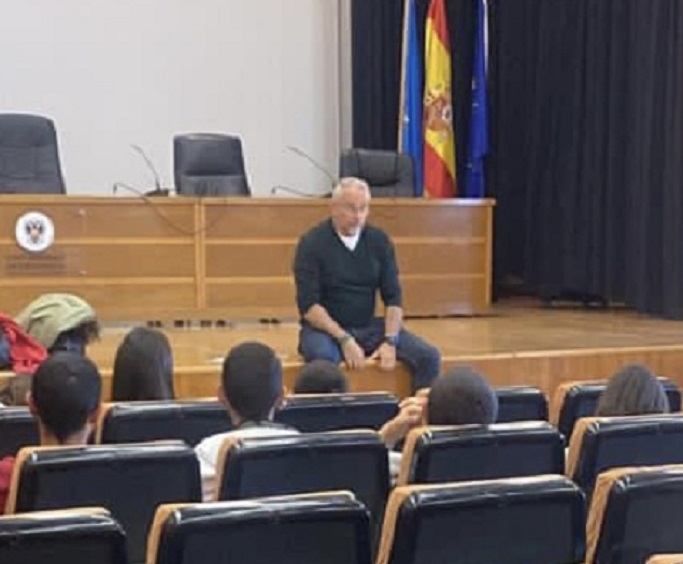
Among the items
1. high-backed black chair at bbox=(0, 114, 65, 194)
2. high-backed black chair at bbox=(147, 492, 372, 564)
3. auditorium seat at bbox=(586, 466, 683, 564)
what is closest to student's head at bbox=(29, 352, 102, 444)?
high-backed black chair at bbox=(147, 492, 372, 564)

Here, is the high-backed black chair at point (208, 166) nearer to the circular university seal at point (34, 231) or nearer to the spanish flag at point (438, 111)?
the circular university seal at point (34, 231)

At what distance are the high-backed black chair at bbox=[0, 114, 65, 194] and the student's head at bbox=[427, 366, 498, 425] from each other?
185 inches

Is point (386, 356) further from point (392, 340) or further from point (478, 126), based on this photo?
point (478, 126)

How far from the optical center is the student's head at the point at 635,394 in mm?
3473

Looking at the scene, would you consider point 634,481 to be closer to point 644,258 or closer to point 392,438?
point 392,438

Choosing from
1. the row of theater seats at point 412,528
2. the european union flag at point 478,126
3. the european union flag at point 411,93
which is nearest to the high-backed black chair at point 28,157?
the european union flag at point 411,93

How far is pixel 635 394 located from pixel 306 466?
1.04 meters

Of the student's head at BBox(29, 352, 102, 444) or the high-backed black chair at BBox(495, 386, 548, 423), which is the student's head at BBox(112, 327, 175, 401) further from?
the high-backed black chair at BBox(495, 386, 548, 423)

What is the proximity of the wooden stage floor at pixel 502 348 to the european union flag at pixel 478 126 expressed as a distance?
179 centimetres

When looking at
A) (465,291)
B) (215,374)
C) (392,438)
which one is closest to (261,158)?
(465,291)

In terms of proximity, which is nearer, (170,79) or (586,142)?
(586,142)

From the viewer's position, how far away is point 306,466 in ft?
9.52

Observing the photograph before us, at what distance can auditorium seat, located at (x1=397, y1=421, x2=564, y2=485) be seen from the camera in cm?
293

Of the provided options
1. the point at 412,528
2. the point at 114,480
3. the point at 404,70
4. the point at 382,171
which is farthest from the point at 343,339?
the point at 404,70
